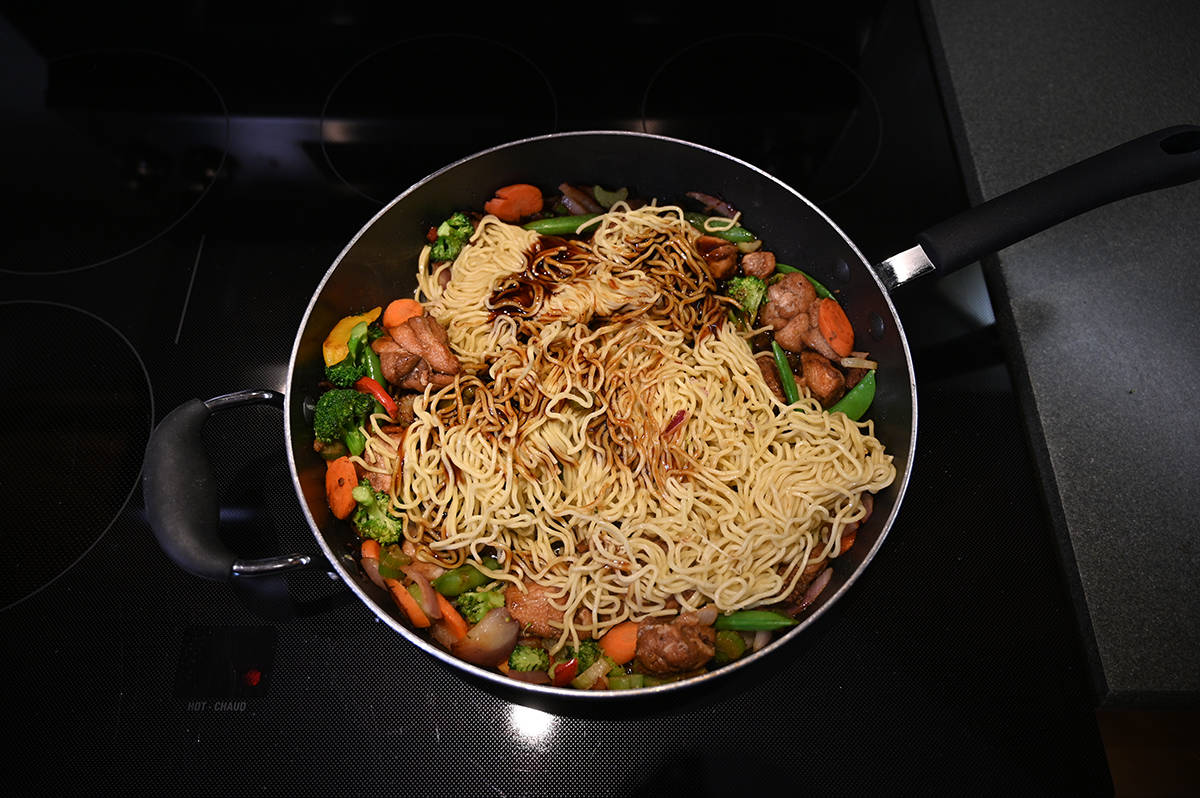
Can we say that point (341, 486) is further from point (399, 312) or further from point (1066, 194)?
point (1066, 194)

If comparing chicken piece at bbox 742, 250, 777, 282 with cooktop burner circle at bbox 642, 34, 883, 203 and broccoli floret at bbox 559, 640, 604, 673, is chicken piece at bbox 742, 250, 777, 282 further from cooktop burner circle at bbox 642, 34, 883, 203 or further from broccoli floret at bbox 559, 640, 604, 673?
broccoli floret at bbox 559, 640, 604, 673

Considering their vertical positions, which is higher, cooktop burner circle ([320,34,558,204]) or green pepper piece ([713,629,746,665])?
cooktop burner circle ([320,34,558,204])

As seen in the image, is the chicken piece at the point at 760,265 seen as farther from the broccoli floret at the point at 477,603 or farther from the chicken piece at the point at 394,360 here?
the broccoli floret at the point at 477,603

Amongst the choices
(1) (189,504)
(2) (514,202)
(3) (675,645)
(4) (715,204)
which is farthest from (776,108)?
(1) (189,504)

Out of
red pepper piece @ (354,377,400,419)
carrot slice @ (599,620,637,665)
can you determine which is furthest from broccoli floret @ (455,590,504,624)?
red pepper piece @ (354,377,400,419)

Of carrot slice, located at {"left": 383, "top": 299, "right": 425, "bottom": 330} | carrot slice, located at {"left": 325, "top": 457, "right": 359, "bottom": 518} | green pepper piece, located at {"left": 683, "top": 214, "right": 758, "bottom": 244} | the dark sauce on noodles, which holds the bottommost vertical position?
carrot slice, located at {"left": 325, "top": 457, "right": 359, "bottom": 518}

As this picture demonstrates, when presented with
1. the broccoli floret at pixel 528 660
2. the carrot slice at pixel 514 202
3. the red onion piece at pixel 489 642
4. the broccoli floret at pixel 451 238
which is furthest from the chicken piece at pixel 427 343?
the broccoli floret at pixel 528 660
